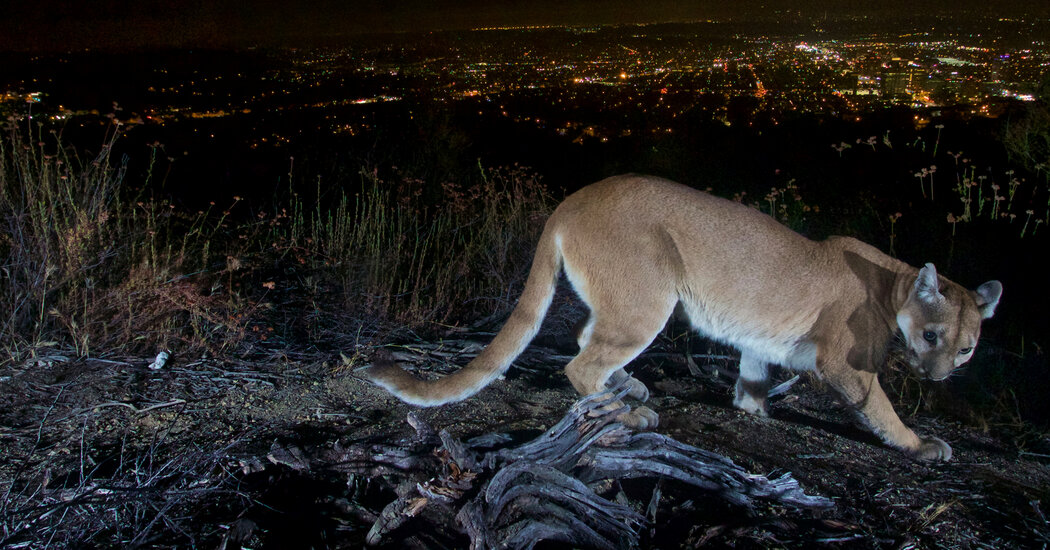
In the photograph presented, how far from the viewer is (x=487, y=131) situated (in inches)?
732

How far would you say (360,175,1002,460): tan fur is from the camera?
12.5ft

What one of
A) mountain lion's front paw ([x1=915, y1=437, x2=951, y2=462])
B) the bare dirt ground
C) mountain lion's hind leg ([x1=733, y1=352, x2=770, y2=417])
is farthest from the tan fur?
the bare dirt ground

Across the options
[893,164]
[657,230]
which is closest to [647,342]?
[657,230]

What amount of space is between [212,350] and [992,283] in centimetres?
462

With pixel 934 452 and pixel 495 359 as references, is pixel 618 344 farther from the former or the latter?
pixel 934 452

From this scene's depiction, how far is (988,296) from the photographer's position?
3.78 meters

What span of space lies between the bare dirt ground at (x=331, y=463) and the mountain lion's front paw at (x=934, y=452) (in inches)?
2.7

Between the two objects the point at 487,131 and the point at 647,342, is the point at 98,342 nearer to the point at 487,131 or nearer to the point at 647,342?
the point at 647,342

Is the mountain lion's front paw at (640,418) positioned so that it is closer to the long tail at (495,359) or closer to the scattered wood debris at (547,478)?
the scattered wood debris at (547,478)

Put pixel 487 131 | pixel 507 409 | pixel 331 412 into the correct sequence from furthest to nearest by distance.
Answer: pixel 487 131, pixel 507 409, pixel 331 412

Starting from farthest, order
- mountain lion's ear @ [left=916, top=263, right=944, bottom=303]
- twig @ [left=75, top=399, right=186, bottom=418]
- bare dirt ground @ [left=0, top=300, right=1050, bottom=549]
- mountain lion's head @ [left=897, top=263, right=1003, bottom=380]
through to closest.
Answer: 1. mountain lion's head @ [left=897, top=263, right=1003, bottom=380]
2. mountain lion's ear @ [left=916, top=263, right=944, bottom=303]
3. twig @ [left=75, top=399, right=186, bottom=418]
4. bare dirt ground @ [left=0, top=300, right=1050, bottom=549]

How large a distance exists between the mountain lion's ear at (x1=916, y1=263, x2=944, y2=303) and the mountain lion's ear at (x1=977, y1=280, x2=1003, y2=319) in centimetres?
25

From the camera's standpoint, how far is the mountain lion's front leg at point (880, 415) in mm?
3816

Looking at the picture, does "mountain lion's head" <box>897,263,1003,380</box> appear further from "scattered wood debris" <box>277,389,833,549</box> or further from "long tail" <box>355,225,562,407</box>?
"long tail" <box>355,225,562,407</box>
